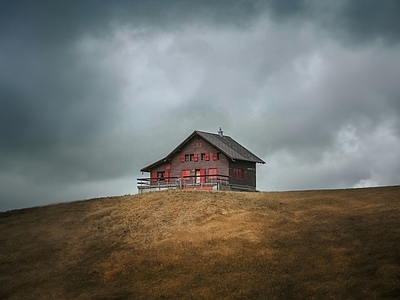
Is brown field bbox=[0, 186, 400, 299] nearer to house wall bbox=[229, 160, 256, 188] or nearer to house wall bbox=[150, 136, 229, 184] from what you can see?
house wall bbox=[229, 160, 256, 188]

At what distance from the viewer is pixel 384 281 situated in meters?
26.3

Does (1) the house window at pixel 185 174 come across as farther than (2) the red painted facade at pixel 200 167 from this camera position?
Yes

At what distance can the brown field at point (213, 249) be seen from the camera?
92.9 ft

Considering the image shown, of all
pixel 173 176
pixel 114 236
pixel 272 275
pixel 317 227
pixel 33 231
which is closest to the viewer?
pixel 272 275

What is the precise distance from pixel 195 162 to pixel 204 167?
156cm

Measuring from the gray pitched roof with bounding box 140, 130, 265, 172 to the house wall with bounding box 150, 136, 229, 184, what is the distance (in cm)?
72

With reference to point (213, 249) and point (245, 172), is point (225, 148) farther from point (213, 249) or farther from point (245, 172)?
point (213, 249)

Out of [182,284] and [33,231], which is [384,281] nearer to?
[182,284]

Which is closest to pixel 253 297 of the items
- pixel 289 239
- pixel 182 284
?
pixel 182 284

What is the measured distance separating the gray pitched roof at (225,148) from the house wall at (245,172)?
0.73 metres

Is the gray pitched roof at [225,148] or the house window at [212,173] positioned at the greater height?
the gray pitched roof at [225,148]

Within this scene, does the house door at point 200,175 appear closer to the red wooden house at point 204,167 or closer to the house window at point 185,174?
the red wooden house at point 204,167

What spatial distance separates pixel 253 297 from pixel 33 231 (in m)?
27.8

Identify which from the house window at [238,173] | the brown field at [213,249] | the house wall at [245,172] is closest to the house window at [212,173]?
the house wall at [245,172]
